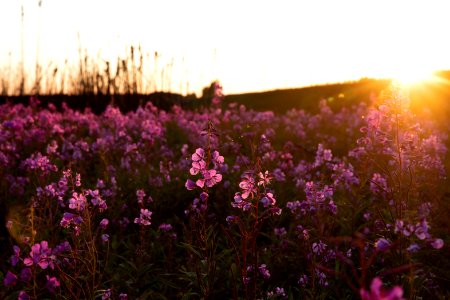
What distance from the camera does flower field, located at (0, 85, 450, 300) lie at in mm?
2570

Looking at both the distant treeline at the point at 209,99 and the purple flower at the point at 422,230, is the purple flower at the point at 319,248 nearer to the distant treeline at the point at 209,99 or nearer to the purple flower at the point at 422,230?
the purple flower at the point at 422,230

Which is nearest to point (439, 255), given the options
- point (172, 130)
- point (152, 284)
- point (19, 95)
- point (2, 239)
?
point (152, 284)

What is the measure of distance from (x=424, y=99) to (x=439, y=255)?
12.6 m

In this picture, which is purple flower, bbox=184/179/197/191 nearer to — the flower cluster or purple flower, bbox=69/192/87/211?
the flower cluster

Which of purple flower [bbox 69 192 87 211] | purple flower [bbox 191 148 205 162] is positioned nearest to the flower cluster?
purple flower [bbox 191 148 205 162]

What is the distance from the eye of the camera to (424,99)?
50.8ft

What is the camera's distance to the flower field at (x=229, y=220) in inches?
101

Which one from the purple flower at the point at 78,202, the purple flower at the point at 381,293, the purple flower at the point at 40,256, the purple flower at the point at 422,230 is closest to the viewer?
the purple flower at the point at 381,293

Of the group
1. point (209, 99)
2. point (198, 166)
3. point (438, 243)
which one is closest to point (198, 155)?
point (198, 166)

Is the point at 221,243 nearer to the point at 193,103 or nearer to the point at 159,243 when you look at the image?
the point at 159,243

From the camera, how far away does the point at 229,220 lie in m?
2.79

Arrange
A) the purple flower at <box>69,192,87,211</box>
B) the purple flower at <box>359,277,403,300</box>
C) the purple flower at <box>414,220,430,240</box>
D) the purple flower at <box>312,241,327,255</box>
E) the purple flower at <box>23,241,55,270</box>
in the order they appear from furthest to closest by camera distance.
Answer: the purple flower at <box>312,241,327,255</box>
the purple flower at <box>69,192,87,211</box>
the purple flower at <box>23,241,55,270</box>
the purple flower at <box>414,220,430,240</box>
the purple flower at <box>359,277,403,300</box>

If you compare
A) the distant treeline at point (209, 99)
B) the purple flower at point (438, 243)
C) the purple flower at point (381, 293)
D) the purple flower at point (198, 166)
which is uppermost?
the distant treeline at point (209, 99)

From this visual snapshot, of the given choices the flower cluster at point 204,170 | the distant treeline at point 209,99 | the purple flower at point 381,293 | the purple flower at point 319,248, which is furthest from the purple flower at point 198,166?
the distant treeline at point 209,99
